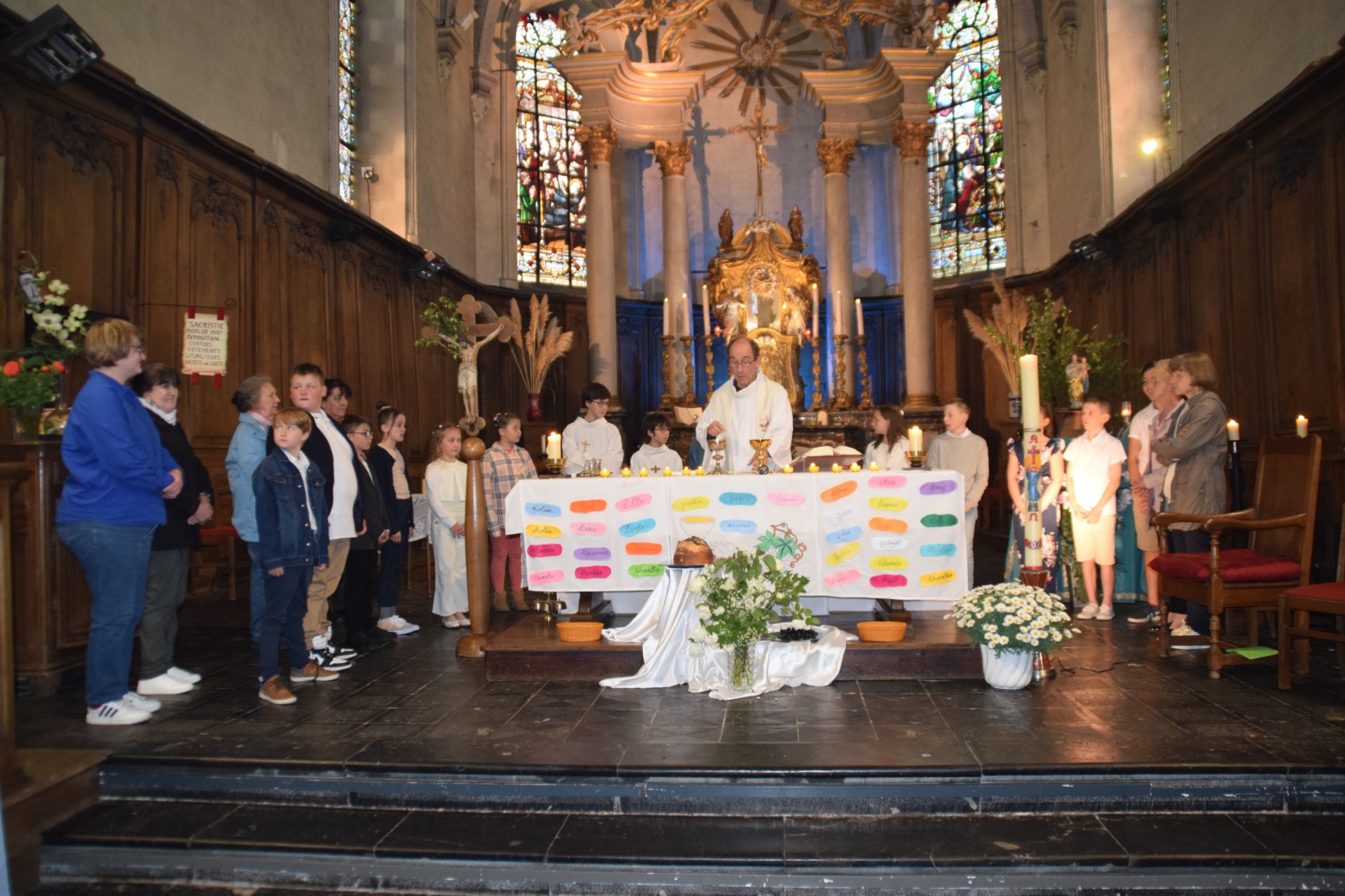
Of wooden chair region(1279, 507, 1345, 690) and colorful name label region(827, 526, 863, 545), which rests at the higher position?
colorful name label region(827, 526, 863, 545)

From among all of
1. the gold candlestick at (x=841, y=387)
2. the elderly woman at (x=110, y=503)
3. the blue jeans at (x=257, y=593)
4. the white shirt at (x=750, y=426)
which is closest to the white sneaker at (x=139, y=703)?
the elderly woman at (x=110, y=503)

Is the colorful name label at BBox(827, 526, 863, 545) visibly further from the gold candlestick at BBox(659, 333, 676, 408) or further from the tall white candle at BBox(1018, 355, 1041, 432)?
the gold candlestick at BBox(659, 333, 676, 408)

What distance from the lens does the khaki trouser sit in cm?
560

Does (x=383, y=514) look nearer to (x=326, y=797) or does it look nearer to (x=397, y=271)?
(x=326, y=797)

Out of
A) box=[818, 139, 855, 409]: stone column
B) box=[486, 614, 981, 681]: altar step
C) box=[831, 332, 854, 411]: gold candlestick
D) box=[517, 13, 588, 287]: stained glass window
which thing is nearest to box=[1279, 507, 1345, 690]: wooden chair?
box=[486, 614, 981, 681]: altar step

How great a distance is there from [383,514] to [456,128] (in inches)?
357

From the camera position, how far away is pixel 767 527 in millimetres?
5387

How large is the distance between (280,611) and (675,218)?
1050 centimetres

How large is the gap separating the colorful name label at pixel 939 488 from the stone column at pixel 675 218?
28.4 ft

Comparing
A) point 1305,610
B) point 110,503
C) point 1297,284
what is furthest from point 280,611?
point 1297,284

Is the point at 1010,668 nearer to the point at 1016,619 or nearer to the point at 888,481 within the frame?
the point at 1016,619

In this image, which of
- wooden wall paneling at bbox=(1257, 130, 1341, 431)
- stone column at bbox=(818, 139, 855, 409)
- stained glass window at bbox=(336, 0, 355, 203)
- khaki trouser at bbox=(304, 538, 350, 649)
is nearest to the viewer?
khaki trouser at bbox=(304, 538, 350, 649)

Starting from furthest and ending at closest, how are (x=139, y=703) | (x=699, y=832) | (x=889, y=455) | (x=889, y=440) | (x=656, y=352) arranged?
(x=656, y=352) → (x=889, y=440) → (x=889, y=455) → (x=139, y=703) → (x=699, y=832)

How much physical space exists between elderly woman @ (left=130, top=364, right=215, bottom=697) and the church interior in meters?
0.13
